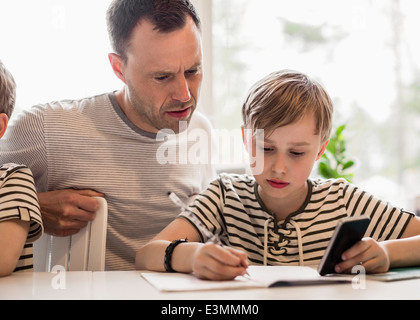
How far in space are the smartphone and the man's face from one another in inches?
25.0

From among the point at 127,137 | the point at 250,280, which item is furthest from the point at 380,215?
the point at 127,137

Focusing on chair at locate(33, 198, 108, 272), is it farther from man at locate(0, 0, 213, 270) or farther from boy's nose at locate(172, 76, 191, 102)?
boy's nose at locate(172, 76, 191, 102)

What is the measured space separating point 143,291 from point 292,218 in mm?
558

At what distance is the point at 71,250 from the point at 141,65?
54 centimetres

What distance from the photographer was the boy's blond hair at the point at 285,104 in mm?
1330

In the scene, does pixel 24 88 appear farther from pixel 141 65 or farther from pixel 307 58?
pixel 307 58

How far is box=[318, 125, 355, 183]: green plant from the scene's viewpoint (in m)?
2.35

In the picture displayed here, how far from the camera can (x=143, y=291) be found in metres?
0.94

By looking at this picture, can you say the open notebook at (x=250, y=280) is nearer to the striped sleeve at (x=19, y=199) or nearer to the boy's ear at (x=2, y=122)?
the striped sleeve at (x=19, y=199)

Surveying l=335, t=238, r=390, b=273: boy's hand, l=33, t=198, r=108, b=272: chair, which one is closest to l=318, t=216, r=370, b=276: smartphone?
l=335, t=238, r=390, b=273: boy's hand

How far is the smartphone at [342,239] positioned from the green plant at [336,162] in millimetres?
1255

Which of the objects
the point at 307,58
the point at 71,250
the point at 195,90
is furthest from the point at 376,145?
the point at 71,250

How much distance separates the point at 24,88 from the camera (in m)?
2.19

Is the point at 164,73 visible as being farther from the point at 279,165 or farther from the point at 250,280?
the point at 250,280
